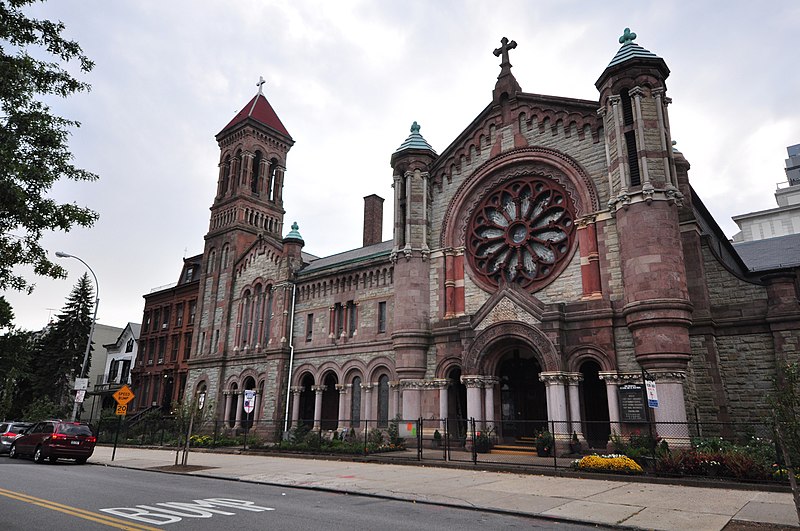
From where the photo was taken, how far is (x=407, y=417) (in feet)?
85.2

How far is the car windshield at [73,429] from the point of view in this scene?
21.7m

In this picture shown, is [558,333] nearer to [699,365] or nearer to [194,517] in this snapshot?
[699,365]

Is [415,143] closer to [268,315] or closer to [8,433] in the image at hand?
[268,315]

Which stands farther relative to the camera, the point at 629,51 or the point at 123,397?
the point at 123,397

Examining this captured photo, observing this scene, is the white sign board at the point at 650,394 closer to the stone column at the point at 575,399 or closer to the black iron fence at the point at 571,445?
the black iron fence at the point at 571,445

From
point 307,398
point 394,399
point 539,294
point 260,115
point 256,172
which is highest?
point 260,115

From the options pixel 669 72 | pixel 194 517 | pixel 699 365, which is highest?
pixel 669 72

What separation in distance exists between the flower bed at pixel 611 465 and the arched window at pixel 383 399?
14.8 meters

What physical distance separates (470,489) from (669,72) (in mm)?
18942

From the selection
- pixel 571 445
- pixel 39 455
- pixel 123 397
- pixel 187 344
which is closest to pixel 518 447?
pixel 571 445

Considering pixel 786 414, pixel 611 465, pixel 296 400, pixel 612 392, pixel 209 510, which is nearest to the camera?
pixel 786 414

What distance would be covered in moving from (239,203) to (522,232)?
26.6m

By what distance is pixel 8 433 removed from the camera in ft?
85.8

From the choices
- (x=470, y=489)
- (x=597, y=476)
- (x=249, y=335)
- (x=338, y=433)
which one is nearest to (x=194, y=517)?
(x=470, y=489)
